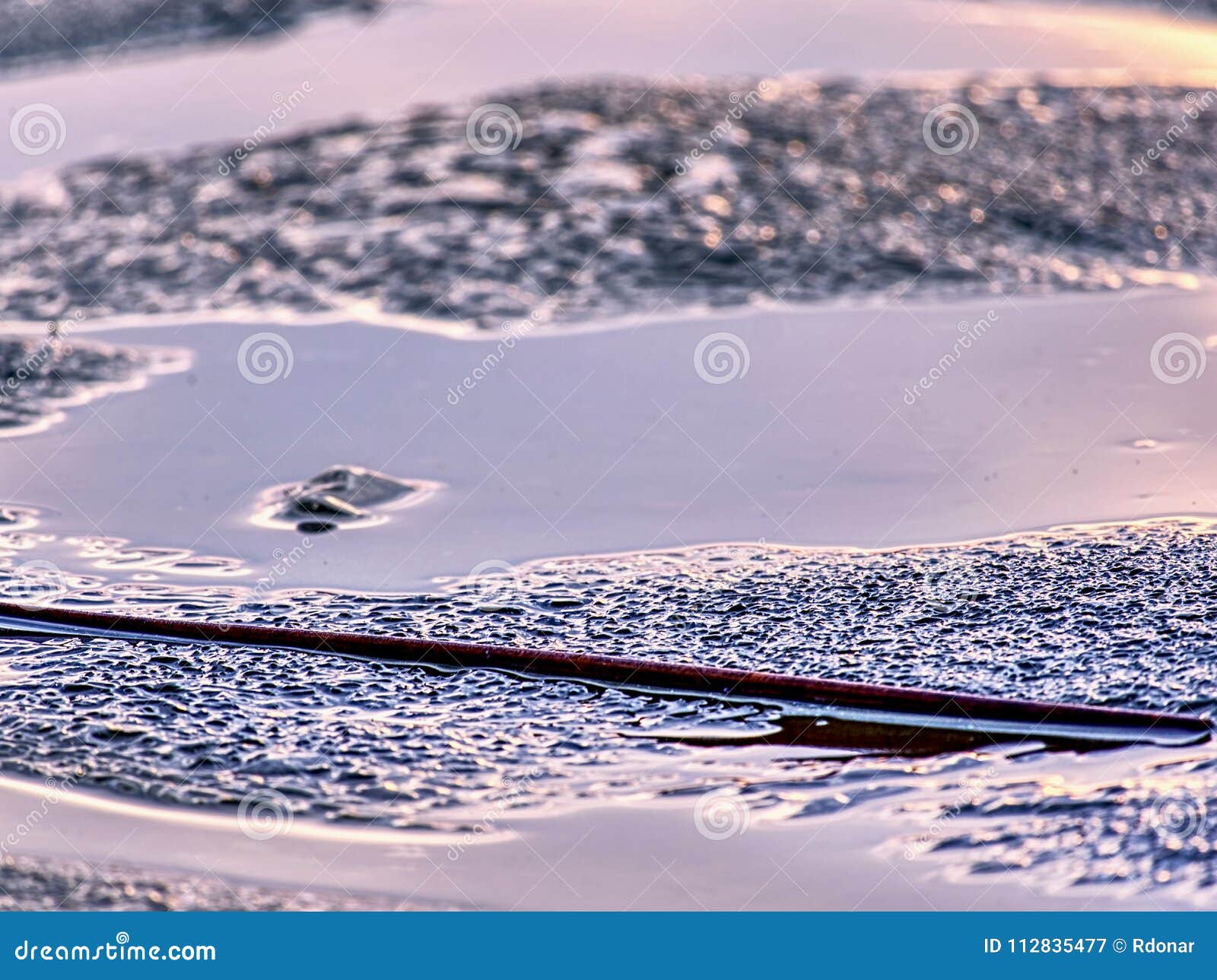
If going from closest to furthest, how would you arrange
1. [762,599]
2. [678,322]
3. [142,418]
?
[762,599] → [142,418] → [678,322]

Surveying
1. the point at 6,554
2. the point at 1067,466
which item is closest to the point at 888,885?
the point at 1067,466

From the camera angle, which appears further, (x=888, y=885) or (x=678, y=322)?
(x=678, y=322)

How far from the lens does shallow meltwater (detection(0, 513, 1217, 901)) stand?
2.82m

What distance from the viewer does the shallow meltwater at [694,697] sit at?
9.27 ft

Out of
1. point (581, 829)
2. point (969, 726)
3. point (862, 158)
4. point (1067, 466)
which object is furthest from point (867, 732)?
point (862, 158)

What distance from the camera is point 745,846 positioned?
2764mm

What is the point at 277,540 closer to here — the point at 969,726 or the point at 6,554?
the point at 6,554

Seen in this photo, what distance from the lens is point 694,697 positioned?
10.5ft

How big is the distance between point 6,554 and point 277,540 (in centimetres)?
72

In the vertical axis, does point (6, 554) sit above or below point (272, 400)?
below

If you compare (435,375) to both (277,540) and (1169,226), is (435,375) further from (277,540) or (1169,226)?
(1169,226)

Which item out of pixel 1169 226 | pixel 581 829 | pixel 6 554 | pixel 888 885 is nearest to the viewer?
pixel 888 885

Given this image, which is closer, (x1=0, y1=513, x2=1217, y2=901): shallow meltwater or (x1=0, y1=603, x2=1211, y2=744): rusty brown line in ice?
(x1=0, y1=513, x2=1217, y2=901): shallow meltwater

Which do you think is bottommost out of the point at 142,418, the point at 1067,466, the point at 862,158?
the point at 1067,466
